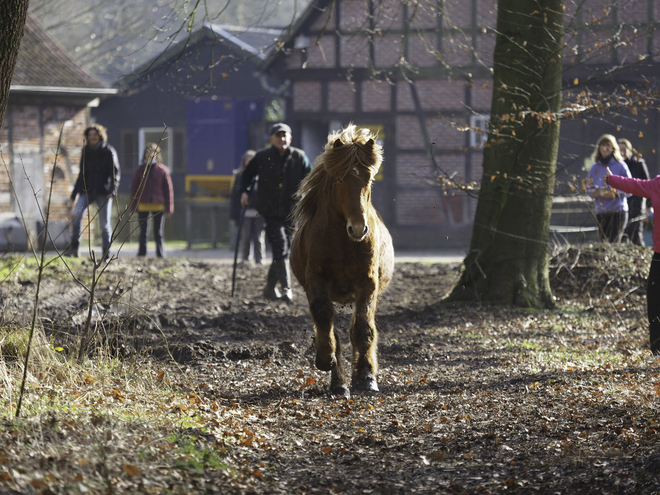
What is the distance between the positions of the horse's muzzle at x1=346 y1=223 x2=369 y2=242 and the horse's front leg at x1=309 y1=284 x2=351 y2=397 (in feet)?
2.44

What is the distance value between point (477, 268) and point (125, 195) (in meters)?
21.3

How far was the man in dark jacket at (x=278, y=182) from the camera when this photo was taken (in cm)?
1084

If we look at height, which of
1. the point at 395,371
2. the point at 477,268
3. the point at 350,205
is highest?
the point at 350,205

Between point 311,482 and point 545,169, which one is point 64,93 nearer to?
point 545,169

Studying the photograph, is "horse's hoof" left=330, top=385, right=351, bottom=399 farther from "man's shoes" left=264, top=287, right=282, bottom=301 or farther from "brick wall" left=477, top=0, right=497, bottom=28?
"brick wall" left=477, top=0, right=497, bottom=28

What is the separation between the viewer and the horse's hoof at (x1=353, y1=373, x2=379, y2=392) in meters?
6.38

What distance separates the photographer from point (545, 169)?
1028 centimetres

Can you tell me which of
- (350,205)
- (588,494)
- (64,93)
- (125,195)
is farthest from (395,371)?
(125,195)

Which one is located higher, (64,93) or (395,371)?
(64,93)

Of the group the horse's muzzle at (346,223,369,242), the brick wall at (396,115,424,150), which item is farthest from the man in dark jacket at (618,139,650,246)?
the brick wall at (396,115,424,150)

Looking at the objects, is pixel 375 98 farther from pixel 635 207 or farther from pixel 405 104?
pixel 635 207

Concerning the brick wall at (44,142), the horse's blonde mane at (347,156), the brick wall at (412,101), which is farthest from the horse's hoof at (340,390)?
the brick wall at (44,142)

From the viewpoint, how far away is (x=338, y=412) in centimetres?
574

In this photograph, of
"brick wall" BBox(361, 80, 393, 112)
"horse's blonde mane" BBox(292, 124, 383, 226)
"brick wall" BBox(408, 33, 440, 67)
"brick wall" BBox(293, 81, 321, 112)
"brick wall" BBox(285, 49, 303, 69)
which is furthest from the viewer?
"brick wall" BBox(293, 81, 321, 112)
